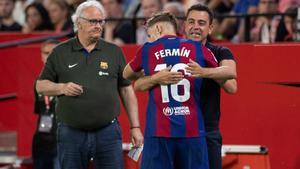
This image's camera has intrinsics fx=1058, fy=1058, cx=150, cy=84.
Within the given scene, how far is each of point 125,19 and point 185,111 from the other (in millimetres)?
5244

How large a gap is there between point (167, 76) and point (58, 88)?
1655 millimetres

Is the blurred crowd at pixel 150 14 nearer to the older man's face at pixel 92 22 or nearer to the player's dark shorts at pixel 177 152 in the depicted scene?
the older man's face at pixel 92 22

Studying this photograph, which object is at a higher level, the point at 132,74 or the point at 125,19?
the point at 125,19

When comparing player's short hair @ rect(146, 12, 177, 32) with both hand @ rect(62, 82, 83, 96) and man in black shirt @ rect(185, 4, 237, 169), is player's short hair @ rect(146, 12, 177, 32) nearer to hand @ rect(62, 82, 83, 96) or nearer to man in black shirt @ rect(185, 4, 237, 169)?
man in black shirt @ rect(185, 4, 237, 169)

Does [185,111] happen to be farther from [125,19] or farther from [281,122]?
[125,19]

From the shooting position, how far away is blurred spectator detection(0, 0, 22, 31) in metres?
17.9

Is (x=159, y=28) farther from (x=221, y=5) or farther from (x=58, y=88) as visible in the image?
(x=221, y=5)

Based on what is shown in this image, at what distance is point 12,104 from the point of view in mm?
15547

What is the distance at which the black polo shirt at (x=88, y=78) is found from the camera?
10.4 meters

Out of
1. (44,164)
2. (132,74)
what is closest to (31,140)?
(44,164)

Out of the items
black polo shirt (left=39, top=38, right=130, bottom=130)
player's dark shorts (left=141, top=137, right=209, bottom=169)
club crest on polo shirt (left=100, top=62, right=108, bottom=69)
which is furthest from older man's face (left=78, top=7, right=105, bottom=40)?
player's dark shorts (left=141, top=137, right=209, bottom=169)

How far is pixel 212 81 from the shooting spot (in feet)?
31.1

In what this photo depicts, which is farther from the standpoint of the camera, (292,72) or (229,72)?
(292,72)

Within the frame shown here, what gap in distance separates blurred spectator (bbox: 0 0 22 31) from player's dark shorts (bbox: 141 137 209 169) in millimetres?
8978
